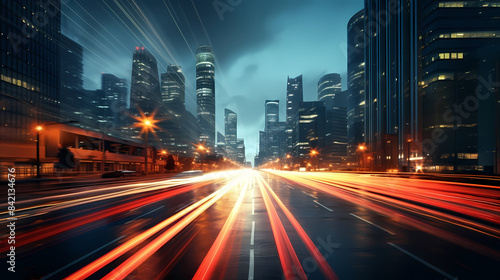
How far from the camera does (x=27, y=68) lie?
78375 millimetres

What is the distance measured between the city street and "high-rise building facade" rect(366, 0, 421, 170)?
312 ft

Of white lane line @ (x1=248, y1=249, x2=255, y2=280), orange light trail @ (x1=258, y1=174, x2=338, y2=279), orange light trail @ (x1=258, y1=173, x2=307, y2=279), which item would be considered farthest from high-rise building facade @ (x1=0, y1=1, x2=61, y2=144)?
white lane line @ (x1=248, y1=249, x2=255, y2=280)

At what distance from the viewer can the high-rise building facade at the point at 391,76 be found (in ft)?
331

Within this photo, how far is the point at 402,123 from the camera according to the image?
11275 cm

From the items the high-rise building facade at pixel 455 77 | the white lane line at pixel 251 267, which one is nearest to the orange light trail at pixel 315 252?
the white lane line at pixel 251 267

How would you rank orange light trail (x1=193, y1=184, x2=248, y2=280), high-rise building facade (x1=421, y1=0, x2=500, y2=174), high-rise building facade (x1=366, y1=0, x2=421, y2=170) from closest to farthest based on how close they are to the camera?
orange light trail (x1=193, y1=184, x2=248, y2=280), high-rise building facade (x1=421, y1=0, x2=500, y2=174), high-rise building facade (x1=366, y1=0, x2=421, y2=170)

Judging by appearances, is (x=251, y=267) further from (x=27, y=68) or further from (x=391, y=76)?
(x=391, y=76)

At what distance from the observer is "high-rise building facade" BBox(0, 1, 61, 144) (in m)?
61.2

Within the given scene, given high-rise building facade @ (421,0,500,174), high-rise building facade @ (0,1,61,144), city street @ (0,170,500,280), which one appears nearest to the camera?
city street @ (0,170,500,280)

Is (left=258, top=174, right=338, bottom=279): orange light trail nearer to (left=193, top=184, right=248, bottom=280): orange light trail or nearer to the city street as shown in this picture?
the city street

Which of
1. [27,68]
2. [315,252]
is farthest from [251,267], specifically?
[27,68]

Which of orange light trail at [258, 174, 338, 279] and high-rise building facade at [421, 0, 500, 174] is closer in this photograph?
orange light trail at [258, 174, 338, 279]

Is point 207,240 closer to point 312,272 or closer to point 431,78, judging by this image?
point 312,272

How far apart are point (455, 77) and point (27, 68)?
13803 centimetres
